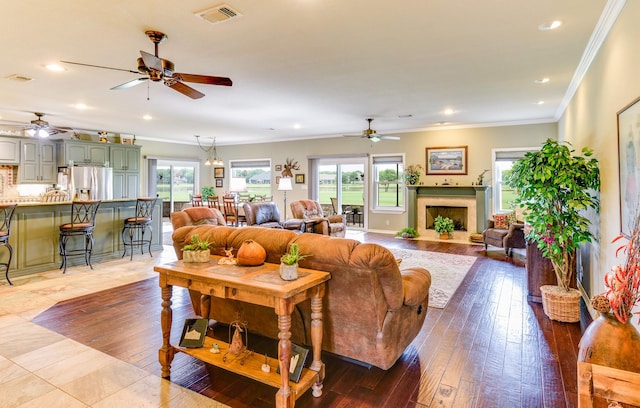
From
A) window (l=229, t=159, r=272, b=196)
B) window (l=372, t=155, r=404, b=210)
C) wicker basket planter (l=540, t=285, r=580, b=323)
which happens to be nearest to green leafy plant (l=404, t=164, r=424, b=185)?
window (l=372, t=155, r=404, b=210)

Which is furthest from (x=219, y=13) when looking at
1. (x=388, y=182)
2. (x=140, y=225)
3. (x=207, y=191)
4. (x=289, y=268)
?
(x=207, y=191)

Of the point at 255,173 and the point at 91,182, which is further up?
the point at 255,173

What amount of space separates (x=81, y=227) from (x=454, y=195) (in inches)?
296

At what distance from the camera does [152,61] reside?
117 inches

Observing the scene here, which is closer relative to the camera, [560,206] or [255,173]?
[560,206]

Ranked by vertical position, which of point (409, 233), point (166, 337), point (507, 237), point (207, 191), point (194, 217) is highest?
point (207, 191)

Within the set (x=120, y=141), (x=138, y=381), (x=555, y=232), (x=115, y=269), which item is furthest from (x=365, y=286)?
(x=120, y=141)

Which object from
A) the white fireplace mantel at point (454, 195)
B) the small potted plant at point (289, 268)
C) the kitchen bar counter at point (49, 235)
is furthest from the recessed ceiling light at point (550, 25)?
the kitchen bar counter at point (49, 235)

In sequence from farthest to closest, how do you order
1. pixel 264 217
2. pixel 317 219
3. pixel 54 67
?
pixel 317 219, pixel 264 217, pixel 54 67

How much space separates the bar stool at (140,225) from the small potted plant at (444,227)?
6331 mm

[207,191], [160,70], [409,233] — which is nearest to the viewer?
[160,70]

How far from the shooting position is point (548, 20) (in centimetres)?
296

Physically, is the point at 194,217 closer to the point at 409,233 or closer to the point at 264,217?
the point at 264,217

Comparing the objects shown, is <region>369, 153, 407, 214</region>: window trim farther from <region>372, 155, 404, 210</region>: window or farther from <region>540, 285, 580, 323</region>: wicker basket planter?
<region>540, 285, 580, 323</region>: wicker basket planter
